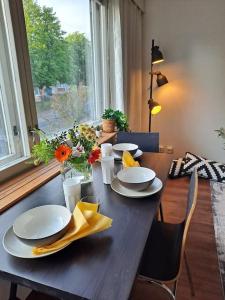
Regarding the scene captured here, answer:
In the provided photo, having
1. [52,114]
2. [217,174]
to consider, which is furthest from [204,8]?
[52,114]

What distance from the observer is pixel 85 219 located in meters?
0.80

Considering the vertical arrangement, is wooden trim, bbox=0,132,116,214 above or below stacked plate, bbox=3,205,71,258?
below

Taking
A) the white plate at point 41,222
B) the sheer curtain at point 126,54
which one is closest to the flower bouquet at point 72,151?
the white plate at point 41,222

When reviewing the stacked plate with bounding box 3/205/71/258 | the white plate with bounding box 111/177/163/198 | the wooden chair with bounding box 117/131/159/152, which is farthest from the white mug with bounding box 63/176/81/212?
the wooden chair with bounding box 117/131/159/152

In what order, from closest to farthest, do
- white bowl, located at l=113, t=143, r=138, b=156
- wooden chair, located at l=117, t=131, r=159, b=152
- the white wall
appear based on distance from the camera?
white bowl, located at l=113, t=143, r=138, b=156, wooden chair, located at l=117, t=131, r=159, b=152, the white wall

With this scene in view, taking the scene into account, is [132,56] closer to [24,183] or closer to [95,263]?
[24,183]

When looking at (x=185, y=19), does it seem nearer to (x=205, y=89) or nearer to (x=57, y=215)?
(x=205, y=89)

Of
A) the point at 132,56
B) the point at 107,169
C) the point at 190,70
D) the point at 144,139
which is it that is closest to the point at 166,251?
the point at 107,169

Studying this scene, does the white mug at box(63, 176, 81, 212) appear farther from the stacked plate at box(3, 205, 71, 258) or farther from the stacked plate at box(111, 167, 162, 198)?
the stacked plate at box(111, 167, 162, 198)

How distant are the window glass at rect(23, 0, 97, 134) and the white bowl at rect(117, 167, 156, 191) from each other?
81cm

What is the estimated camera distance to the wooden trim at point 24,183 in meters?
1.05

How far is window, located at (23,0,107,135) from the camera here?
5.25 feet

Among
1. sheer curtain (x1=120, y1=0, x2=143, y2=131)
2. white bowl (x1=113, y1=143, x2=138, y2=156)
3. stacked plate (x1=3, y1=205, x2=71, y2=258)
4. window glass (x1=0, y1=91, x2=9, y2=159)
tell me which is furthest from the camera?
sheer curtain (x1=120, y1=0, x2=143, y2=131)

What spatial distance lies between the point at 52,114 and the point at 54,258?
1.33 meters
